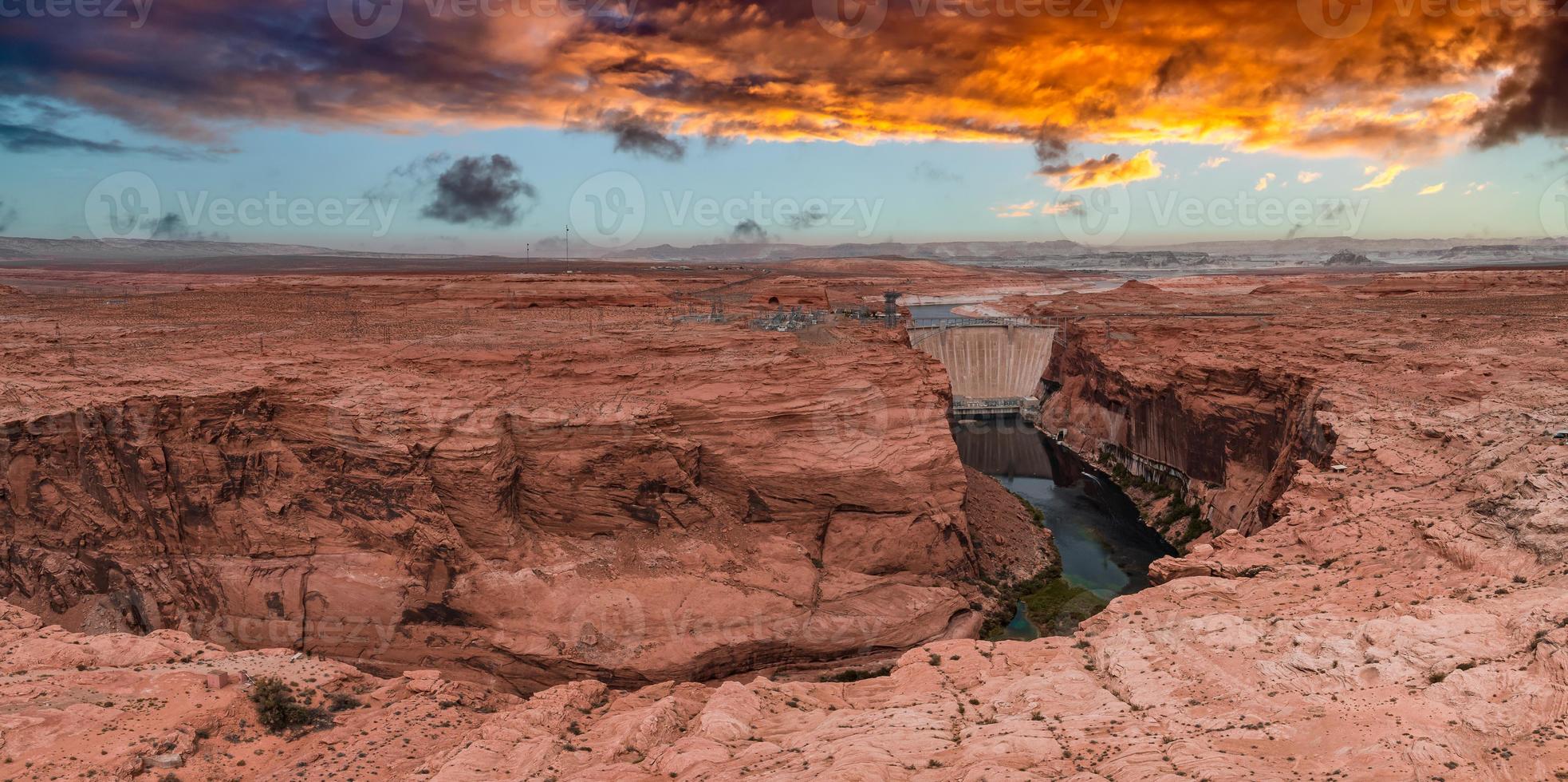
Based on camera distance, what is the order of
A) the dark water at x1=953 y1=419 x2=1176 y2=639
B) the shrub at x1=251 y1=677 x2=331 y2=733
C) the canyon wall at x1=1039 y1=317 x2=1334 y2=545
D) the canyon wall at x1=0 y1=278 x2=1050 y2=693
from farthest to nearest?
1. the canyon wall at x1=1039 y1=317 x2=1334 y2=545
2. the dark water at x1=953 y1=419 x2=1176 y2=639
3. the canyon wall at x1=0 y1=278 x2=1050 y2=693
4. the shrub at x1=251 y1=677 x2=331 y2=733

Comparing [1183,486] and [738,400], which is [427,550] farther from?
[1183,486]

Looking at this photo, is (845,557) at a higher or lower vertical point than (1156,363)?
lower

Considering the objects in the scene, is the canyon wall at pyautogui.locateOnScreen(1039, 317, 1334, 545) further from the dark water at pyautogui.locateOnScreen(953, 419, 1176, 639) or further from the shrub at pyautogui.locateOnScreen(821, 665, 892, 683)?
the shrub at pyautogui.locateOnScreen(821, 665, 892, 683)

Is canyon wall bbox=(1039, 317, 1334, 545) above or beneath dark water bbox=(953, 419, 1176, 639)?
above

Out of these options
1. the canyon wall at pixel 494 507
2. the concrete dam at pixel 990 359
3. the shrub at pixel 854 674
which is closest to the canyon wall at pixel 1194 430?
the concrete dam at pixel 990 359

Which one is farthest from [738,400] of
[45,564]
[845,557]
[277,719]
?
[45,564]

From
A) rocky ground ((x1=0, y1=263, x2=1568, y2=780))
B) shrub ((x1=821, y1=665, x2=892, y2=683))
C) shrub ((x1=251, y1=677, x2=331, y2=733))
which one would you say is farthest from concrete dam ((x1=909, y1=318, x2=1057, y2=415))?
shrub ((x1=251, y1=677, x2=331, y2=733))
